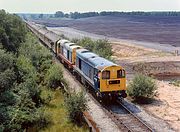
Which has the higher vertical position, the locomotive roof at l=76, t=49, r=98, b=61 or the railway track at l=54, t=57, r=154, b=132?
the locomotive roof at l=76, t=49, r=98, b=61

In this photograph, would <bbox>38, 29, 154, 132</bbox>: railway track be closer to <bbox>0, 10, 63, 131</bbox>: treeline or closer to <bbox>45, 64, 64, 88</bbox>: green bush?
<bbox>0, 10, 63, 131</bbox>: treeline

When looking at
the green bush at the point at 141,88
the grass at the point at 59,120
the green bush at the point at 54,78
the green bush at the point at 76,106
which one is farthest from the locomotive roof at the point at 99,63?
the green bush at the point at 76,106

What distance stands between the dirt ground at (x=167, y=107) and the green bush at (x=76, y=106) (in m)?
5.90

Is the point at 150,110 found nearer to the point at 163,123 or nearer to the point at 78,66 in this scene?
the point at 163,123

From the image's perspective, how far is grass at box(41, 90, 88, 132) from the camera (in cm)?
2233

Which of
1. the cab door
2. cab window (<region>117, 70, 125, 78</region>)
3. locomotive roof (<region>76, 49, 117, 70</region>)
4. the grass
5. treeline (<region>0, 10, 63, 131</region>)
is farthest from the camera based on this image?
locomotive roof (<region>76, 49, 117, 70</region>)

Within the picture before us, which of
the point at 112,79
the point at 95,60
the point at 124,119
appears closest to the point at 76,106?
the point at 124,119

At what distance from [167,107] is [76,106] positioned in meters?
8.79

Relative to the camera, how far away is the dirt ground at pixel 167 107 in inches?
993

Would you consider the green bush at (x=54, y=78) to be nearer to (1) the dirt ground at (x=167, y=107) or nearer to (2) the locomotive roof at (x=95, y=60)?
(2) the locomotive roof at (x=95, y=60)

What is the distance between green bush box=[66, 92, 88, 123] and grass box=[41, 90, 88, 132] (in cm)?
53

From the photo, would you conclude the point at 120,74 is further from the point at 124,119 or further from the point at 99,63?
the point at 124,119

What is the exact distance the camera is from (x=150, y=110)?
90.1ft

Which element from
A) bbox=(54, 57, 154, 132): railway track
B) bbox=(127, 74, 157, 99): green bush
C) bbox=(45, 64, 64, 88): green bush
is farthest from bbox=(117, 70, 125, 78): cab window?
bbox=(45, 64, 64, 88): green bush
